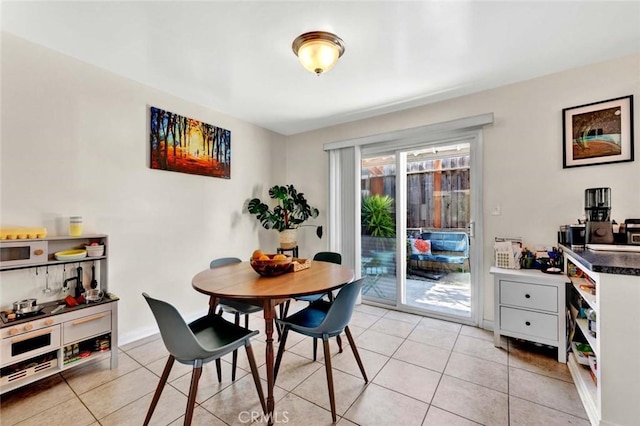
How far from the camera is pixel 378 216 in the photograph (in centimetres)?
369

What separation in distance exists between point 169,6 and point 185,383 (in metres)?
2.56

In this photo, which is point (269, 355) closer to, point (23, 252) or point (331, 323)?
point (331, 323)

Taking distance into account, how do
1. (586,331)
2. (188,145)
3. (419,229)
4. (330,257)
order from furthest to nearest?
(419,229), (188,145), (330,257), (586,331)

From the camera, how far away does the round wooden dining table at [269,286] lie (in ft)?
4.96

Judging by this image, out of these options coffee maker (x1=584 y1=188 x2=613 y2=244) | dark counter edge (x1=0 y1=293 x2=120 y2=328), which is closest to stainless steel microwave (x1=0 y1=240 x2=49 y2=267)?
dark counter edge (x1=0 y1=293 x2=120 y2=328)

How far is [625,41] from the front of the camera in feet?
6.73

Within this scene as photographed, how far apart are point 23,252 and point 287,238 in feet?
8.07

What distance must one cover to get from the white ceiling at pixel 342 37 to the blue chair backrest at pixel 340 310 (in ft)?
5.76

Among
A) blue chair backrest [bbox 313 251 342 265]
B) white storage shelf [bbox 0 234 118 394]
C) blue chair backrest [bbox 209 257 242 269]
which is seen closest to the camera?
white storage shelf [bbox 0 234 118 394]

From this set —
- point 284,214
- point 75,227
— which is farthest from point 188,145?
point 284,214

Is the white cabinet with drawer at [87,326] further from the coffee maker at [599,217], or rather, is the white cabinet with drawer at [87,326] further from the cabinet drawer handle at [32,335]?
the coffee maker at [599,217]

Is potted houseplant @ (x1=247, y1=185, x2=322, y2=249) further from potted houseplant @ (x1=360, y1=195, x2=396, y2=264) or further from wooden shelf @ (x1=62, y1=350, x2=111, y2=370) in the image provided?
wooden shelf @ (x1=62, y1=350, x2=111, y2=370)

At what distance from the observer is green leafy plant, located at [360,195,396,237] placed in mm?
3594

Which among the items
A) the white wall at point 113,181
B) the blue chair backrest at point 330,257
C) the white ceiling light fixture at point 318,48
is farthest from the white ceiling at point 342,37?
the blue chair backrest at point 330,257
